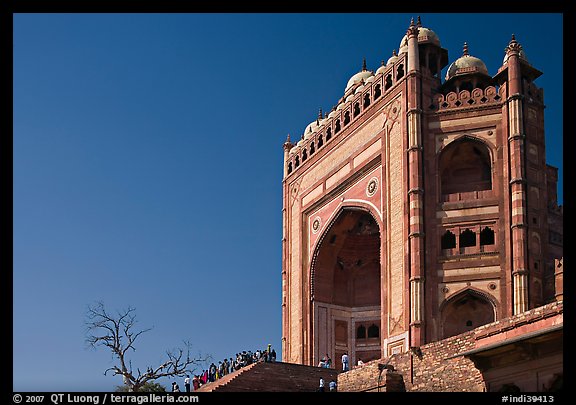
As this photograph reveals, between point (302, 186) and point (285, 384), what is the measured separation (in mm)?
13893

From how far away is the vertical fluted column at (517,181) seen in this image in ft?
99.2

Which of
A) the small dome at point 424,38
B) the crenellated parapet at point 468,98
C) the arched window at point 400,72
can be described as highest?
the small dome at point 424,38

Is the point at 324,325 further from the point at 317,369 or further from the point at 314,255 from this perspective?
the point at 317,369

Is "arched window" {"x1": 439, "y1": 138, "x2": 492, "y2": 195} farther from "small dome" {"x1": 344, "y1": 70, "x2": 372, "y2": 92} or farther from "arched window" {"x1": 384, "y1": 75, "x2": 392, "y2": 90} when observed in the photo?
"small dome" {"x1": 344, "y1": 70, "x2": 372, "y2": 92}

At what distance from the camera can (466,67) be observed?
35188 mm

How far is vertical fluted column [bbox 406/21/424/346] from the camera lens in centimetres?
3141

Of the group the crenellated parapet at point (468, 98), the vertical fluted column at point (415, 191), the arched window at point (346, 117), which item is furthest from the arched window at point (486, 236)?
the arched window at point (346, 117)

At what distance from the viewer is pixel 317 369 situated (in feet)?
103

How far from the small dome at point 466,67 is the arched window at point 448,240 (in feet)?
22.4

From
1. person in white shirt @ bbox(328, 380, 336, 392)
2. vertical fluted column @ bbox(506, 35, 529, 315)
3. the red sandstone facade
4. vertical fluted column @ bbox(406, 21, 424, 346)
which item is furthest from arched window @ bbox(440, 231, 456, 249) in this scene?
person in white shirt @ bbox(328, 380, 336, 392)

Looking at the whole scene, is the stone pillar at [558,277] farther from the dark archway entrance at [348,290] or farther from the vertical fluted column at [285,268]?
the vertical fluted column at [285,268]

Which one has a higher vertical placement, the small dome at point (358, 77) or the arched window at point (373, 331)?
the small dome at point (358, 77)

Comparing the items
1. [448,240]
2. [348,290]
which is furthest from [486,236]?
[348,290]

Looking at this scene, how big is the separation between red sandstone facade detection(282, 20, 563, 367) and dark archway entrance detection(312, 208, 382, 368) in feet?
0.23
